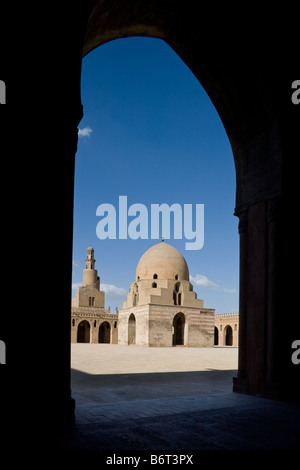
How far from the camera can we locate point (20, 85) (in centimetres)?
464

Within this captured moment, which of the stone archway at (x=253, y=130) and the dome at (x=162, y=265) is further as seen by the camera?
the dome at (x=162, y=265)

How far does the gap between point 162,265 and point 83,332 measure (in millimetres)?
18744

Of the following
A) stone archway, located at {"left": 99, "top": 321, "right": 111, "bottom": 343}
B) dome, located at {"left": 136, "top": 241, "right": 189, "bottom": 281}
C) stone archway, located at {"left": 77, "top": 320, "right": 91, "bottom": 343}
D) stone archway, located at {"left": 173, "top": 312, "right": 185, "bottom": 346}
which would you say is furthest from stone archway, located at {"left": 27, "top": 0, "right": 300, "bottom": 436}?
stone archway, located at {"left": 99, "top": 321, "right": 111, "bottom": 343}

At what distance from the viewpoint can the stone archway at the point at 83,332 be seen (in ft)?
163

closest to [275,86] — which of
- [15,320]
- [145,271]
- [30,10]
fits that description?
[30,10]

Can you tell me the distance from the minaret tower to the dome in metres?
15.9

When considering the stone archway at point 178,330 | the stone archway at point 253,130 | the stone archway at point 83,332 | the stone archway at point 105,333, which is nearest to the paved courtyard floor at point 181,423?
the stone archway at point 253,130

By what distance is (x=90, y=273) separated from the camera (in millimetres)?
55000

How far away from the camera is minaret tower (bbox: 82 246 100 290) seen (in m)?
54.8

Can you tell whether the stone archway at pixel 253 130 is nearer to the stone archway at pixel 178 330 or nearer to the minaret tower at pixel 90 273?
the stone archway at pixel 178 330

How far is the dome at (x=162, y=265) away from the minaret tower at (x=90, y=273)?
1595 cm

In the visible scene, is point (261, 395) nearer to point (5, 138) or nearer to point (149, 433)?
point (149, 433)

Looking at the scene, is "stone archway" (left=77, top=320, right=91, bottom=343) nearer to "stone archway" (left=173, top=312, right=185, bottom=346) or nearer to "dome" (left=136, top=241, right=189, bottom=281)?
"dome" (left=136, top=241, right=189, bottom=281)

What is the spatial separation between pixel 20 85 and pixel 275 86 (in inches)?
200
